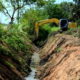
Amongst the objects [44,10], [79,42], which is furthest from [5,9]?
[79,42]

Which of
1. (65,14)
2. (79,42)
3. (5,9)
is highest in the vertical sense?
(79,42)

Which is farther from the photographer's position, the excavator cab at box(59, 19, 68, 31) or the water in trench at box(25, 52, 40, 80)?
the excavator cab at box(59, 19, 68, 31)

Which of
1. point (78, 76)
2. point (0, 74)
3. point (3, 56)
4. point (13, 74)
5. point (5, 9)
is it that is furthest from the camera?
point (5, 9)

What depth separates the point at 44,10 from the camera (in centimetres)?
5694

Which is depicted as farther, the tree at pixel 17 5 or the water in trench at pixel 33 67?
the tree at pixel 17 5

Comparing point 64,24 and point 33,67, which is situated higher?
point 33,67

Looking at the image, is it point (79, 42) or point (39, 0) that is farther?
point (39, 0)

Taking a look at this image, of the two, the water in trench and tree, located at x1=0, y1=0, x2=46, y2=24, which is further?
tree, located at x1=0, y1=0, x2=46, y2=24

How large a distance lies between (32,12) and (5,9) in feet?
16.1

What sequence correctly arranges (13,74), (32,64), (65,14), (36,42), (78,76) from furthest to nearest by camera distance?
(65,14) < (36,42) < (32,64) < (13,74) < (78,76)

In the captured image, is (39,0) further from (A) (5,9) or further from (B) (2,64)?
(B) (2,64)

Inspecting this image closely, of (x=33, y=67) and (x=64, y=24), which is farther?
(x=64, y=24)

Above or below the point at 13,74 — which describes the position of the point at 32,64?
below

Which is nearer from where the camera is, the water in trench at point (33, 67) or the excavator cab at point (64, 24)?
the water in trench at point (33, 67)
